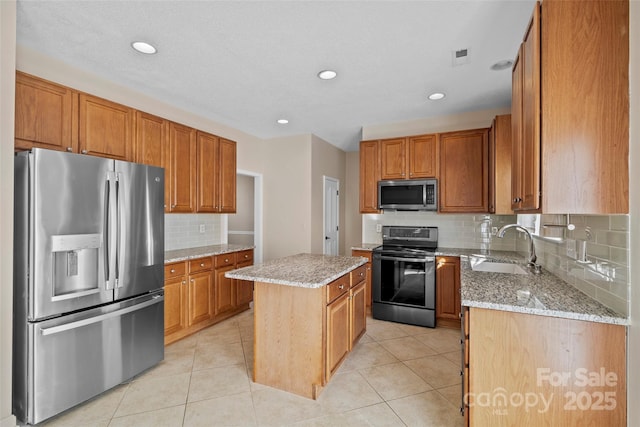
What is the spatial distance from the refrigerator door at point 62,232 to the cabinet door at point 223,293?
1.40 metres

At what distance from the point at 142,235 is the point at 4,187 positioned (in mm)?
862

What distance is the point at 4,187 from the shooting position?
1.67 metres

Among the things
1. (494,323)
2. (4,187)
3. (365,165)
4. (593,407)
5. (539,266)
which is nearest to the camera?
(593,407)

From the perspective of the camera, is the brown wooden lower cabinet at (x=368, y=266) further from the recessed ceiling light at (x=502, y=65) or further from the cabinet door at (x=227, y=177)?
the recessed ceiling light at (x=502, y=65)

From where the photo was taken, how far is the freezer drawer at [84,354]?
1795mm

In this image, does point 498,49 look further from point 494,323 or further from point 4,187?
point 4,187

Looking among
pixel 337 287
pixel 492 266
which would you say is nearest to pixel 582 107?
pixel 337 287

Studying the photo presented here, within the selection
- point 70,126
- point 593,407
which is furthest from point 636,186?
point 70,126

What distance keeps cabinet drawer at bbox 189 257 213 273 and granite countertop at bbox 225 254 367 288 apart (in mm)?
1088

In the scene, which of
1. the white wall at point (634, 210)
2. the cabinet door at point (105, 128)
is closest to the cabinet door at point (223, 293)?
the cabinet door at point (105, 128)

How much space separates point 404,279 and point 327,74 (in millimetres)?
2406

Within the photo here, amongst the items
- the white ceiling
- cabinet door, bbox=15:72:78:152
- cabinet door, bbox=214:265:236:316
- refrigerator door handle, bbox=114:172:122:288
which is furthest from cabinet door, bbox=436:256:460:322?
cabinet door, bbox=15:72:78:152

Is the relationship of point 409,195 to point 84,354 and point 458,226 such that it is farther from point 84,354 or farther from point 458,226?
point 84,354

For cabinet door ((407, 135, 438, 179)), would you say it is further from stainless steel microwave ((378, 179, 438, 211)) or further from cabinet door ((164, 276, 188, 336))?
cabinet door ((164, 276, 188, 336))
